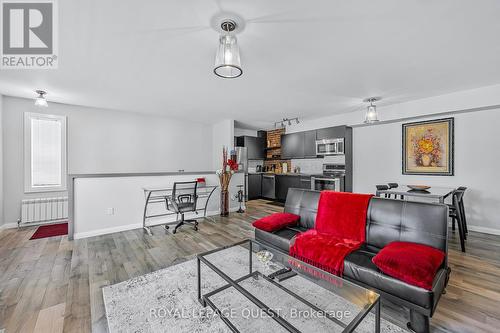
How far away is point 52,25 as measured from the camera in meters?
1.83

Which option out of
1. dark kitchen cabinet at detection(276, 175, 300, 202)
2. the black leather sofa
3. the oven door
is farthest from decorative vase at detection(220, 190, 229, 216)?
the black leather sofa

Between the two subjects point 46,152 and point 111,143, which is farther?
point 111,143

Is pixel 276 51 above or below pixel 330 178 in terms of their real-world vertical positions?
above

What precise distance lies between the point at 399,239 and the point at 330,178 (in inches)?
132

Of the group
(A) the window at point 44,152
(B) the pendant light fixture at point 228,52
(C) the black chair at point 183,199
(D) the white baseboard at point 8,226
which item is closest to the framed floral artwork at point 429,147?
(B) the pendant light fixture at point 228,52

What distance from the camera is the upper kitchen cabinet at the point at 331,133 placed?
5152 mm

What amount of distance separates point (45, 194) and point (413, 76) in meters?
6.67

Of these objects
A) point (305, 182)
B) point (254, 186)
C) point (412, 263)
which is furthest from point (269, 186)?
point (412, 263)

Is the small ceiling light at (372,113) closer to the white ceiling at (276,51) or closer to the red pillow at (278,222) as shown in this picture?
the white ceiling at (276,51)

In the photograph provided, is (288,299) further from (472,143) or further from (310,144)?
(310,144)

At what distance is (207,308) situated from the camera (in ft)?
5.73

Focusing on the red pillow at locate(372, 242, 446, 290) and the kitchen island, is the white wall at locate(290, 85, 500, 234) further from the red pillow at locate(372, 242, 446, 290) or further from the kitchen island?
the kitchen island

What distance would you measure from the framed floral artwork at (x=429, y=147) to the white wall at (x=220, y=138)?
12.8 feet

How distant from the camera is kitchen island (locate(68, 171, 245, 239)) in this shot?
135 inches
